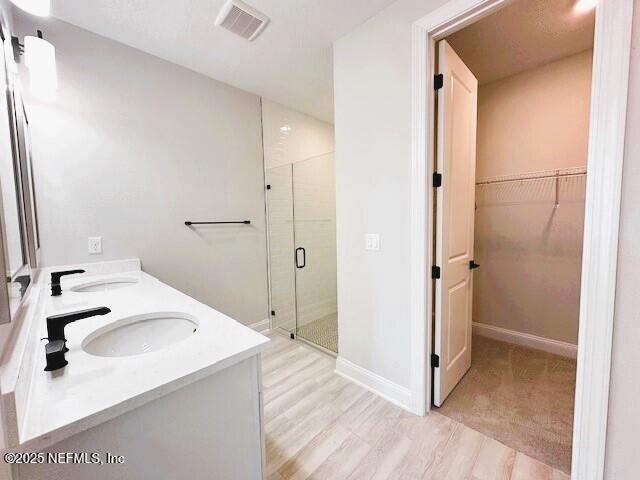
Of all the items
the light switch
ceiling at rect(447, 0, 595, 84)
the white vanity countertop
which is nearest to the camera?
the white vanity countertop

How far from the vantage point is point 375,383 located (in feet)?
6.02

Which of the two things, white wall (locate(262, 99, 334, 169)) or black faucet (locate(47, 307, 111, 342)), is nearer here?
black faucet (locate(47, 307, 111, 342))

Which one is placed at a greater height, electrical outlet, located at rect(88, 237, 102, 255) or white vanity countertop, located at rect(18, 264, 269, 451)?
electrical outlet, located at rect(88, 237, 102, 255)

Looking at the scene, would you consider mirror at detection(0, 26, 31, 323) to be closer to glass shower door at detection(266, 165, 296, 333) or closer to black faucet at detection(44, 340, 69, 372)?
black faucet at detection(44, 340, 69, 372)

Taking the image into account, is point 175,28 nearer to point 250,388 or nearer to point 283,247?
point 283,247

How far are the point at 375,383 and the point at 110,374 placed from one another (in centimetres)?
164

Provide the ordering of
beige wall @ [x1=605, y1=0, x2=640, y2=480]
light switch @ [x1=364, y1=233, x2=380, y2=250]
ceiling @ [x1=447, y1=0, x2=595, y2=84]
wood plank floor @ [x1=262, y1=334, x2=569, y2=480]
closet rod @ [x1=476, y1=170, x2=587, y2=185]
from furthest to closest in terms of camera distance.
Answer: closet rod @ [x1=476, y1=170, x2=587, y2=185]
light switch @ [x1=364, y1=233, x2=380, y2=250]
ceiling @ [x1=447, y1=0, x2=595, y2=84]
wood plank floor @ [x1=262, y1=334, x2=569, y2=480]
beige wall @ [x1=605, y1=0, x2=640, y2=480]

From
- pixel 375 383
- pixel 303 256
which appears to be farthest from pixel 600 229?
pixel 303 256

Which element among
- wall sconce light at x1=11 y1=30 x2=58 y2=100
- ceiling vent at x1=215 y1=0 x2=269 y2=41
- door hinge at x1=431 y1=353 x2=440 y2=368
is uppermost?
ceiling vent at x1=215 y1=0 x2=269 y2=41

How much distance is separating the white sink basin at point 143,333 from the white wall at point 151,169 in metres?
1.13

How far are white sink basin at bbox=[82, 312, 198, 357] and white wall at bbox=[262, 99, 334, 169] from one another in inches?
80.0

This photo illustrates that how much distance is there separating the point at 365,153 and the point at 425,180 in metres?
0.49

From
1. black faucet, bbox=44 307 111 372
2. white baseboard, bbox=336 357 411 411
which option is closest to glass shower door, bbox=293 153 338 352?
white baseboard, bbox=336 357 411 411

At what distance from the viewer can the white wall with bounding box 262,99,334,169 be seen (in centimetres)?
277
